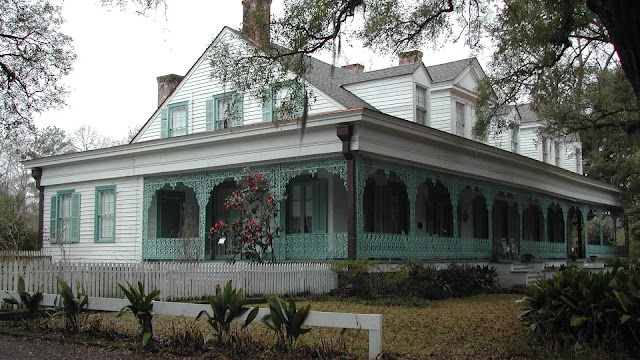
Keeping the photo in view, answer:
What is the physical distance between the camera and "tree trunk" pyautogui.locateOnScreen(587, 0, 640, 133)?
8164 millimetres

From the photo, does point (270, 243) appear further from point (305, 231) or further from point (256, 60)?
point (256, 60)

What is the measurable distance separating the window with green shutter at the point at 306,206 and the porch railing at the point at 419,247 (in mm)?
2411

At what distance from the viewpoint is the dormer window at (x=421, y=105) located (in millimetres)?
23016

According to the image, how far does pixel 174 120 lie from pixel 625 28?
62.2ft

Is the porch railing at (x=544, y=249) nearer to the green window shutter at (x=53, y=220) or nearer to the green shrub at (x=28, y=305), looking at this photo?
the green window shutter at (x=53, y=220)

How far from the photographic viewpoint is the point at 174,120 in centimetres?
2481

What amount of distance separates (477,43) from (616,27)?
655 cm

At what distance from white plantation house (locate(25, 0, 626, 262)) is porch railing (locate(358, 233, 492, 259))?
0.15 ft

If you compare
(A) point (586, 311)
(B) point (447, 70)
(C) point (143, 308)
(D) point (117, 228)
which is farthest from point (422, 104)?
(C) point (143, 308)

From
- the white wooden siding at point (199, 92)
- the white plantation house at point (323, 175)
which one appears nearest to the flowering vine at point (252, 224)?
the white plantation house at point (323, 175)

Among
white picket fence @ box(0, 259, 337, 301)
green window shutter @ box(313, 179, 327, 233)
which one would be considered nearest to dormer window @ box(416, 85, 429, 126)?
green window shutter @ box(313, 179, 327, 233)

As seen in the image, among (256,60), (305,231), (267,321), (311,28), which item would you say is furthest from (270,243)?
(267,321)

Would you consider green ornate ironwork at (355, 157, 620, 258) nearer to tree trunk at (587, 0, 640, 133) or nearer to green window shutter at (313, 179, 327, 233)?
green window shutter at (313, 179, 327, 233)

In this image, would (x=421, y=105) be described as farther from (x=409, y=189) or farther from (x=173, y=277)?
(x=173, y=277)
